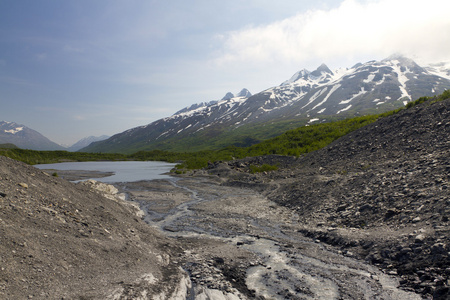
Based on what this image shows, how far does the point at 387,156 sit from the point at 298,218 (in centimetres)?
1655

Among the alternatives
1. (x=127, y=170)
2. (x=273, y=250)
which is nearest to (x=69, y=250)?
(x=273, y=250)

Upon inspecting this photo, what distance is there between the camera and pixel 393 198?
18.2m

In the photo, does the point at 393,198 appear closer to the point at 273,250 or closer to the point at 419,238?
the point at 419,238

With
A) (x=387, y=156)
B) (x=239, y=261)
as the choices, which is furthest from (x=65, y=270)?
(x=387, y=156)

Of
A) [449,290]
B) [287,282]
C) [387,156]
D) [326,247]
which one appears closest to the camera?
[449,290]

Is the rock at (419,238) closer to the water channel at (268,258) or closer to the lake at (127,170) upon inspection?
the water channel at (268,258)

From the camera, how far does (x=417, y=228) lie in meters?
13.6

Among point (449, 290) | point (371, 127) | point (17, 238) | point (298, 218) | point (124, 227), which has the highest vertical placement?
point (371, 127)

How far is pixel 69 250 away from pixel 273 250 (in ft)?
36.2

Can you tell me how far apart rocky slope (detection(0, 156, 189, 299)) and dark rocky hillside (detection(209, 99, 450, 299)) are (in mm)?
10216

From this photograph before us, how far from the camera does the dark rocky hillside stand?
1165 centimetres

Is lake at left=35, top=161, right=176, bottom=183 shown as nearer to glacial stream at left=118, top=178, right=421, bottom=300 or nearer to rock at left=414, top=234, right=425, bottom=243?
glacial stream at left=118, top=178, right=421, bottom=300

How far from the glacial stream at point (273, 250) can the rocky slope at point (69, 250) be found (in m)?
2.75

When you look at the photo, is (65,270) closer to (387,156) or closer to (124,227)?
(124,227)
